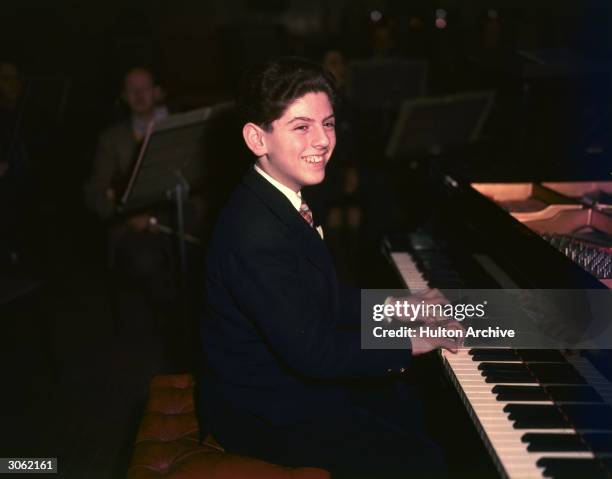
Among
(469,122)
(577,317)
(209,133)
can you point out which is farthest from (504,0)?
(577,317)

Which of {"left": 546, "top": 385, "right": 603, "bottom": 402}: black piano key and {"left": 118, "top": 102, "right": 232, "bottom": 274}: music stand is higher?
{"left": 118, "top": 102, "right": 232, "bottom": 274}: music stand

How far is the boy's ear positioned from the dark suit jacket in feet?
0.25

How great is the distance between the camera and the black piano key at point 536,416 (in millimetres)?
1397

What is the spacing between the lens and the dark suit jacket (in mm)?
1540

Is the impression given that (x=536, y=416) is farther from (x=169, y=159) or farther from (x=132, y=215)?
(x=132, y=215)

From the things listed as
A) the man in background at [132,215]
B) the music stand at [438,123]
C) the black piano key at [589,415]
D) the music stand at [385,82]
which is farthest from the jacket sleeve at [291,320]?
the music stand at [385,82]

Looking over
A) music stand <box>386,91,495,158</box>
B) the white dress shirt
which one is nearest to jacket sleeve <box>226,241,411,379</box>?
the white dress shirt

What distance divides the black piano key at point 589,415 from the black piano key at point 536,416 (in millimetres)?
16

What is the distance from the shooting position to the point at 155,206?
3.76m

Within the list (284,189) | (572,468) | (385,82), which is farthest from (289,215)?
(385,82)

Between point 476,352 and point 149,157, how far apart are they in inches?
69.2

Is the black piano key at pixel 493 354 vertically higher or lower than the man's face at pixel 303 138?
lower

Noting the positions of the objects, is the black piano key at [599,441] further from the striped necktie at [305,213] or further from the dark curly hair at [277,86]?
the dark curly hair at [277,86]

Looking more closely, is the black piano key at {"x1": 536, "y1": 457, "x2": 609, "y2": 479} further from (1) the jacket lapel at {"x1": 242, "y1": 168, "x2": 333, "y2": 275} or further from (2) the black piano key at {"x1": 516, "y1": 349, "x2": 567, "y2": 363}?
(1) the jacket lapel at {"x1": 242, "y1": 168, "x2": 333, "y2": 275}
